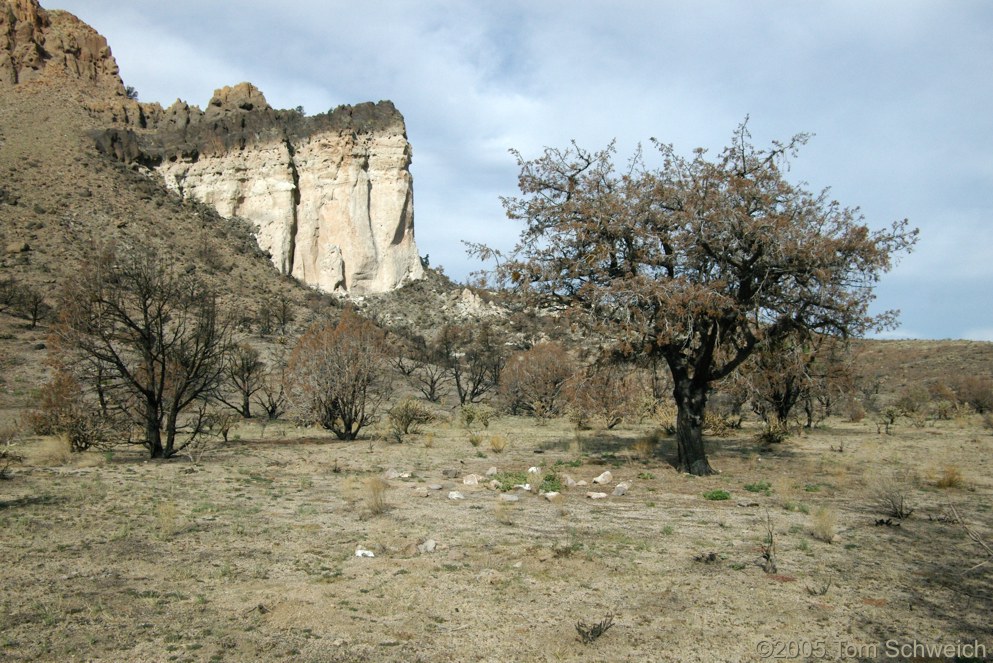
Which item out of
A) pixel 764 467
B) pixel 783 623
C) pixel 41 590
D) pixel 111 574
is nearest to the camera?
pixel 783 623

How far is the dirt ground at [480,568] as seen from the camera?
4.80 metres

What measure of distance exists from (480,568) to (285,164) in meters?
63.4

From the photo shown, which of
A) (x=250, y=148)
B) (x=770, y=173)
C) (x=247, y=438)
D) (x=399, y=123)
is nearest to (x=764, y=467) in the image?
(x=770, y=173)

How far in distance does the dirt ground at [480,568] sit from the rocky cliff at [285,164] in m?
50.2

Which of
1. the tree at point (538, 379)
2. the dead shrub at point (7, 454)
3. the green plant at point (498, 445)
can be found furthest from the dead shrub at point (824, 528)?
the tree at point (538, 379)

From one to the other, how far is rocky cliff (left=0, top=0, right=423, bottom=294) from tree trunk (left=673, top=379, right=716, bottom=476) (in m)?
49.4

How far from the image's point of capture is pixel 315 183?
63438 mm

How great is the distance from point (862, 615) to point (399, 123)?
64.9 metres

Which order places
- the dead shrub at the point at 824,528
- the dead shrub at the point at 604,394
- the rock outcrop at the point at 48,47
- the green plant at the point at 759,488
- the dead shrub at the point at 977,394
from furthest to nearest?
the rock outcrop at the point at 48,47 < the dead shrub at the point at 977,394 < the dead shrub at the point at 604,394 < the green plant at the point at 759,488 < the dead shrub at the point at 824,528

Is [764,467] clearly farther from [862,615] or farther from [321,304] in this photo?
[321,304]

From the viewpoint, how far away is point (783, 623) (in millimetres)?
5215

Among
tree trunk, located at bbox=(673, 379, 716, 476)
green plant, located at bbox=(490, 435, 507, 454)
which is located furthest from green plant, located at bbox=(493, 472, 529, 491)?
green plant, located at bbox=(490, 435, 507, 454)

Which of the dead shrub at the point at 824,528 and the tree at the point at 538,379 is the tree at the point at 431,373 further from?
the dead shrub at the point at 824,528

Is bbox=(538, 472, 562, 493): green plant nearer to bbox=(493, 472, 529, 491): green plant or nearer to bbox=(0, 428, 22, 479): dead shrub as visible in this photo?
bbox=(493, 472, 529, 491): green plant
